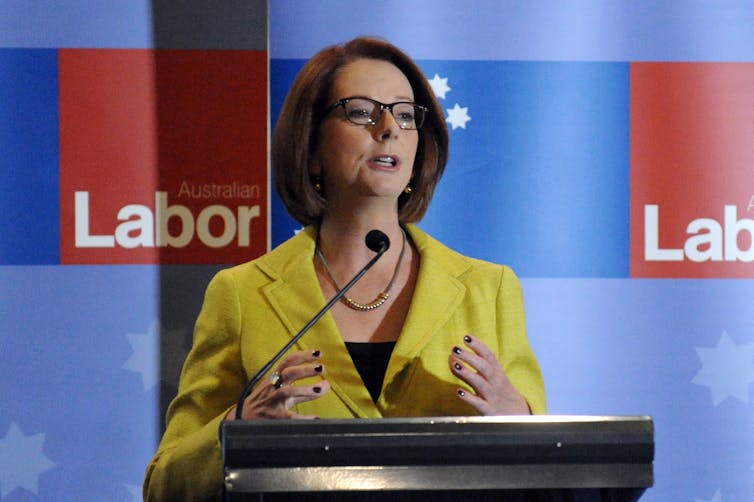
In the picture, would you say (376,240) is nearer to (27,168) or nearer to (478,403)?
(478,403)

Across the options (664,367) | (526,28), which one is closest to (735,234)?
(664,367)

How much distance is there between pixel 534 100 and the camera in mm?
3193

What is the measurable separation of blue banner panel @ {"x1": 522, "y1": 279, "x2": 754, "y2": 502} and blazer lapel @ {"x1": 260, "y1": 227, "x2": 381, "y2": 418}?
95 centimetres

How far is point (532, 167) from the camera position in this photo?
125 inches

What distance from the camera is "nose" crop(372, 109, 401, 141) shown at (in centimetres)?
243

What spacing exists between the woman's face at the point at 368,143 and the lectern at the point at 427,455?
0.93m

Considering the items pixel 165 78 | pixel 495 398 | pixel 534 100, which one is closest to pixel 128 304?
pixel 165 78

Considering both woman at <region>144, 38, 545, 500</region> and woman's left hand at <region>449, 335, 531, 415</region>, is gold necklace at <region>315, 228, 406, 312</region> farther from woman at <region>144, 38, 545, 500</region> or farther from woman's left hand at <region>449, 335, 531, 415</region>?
woman's left hand at <region>449, 335, 531, 415</region>

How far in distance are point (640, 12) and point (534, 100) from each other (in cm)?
42

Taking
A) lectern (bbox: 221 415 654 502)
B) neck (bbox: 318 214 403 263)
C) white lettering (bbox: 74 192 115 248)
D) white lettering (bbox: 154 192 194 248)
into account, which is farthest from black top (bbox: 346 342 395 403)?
white lettering (bbox: 74 192 115 248)

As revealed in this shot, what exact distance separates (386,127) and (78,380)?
130 cm

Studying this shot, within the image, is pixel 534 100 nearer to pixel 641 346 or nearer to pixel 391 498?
pixel 641 346

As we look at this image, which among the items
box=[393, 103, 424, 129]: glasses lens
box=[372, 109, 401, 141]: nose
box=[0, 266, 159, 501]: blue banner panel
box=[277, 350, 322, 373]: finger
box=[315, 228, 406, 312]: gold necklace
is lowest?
box=[0, 266, 159, 501]: blue banner panel

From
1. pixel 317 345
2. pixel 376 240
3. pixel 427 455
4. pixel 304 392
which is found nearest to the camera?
pixel 427 455
